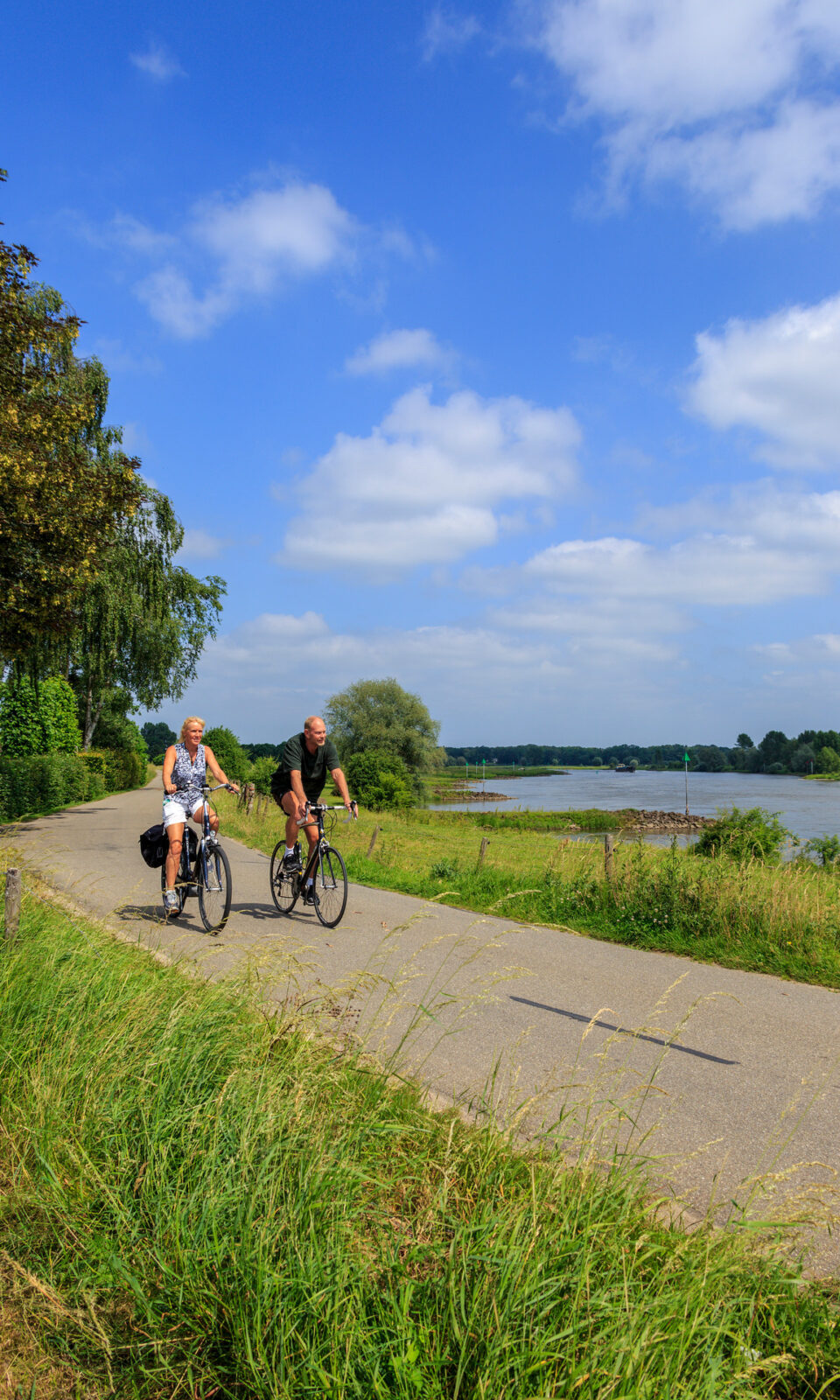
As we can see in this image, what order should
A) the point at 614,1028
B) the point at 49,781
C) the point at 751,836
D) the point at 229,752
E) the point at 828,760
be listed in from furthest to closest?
the point at 828,760, the point at 229,752, the point at 49,781, the point at 751,836, the point at 614,1028

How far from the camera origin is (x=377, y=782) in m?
48.7

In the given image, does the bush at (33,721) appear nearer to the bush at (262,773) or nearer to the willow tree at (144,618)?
the willow tree at (144,618)

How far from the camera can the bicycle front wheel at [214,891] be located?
7551mm

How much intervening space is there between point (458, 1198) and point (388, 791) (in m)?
45.9

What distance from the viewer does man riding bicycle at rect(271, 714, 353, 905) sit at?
26.7ft

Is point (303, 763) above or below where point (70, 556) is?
below

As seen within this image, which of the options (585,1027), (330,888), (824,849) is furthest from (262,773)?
(585,1027)

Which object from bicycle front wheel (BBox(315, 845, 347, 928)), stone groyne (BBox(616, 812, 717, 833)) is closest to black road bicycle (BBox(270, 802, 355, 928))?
bicycle front wheel (BBox(315, 845, 347, 928))

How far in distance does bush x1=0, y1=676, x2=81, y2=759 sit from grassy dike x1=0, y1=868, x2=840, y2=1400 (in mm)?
26538

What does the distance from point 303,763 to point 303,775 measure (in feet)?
0.52

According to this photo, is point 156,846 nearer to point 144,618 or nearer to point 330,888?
point 330,888

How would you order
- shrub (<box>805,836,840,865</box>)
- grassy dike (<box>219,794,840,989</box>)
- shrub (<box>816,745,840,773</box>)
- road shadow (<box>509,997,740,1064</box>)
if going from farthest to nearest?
shrub (<box>816,745,840,773</box>) → shrub (<box>805,836,840,865</box>) → grassy dike (<box>219,794,840,989</box>) → road shadow (<box>509,997,740,1064</box>)

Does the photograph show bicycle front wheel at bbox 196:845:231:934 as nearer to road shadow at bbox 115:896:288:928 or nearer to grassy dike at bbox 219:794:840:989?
road shadow at bbox 115:896:288:928

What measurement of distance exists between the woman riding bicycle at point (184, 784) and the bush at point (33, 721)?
2118 cm
